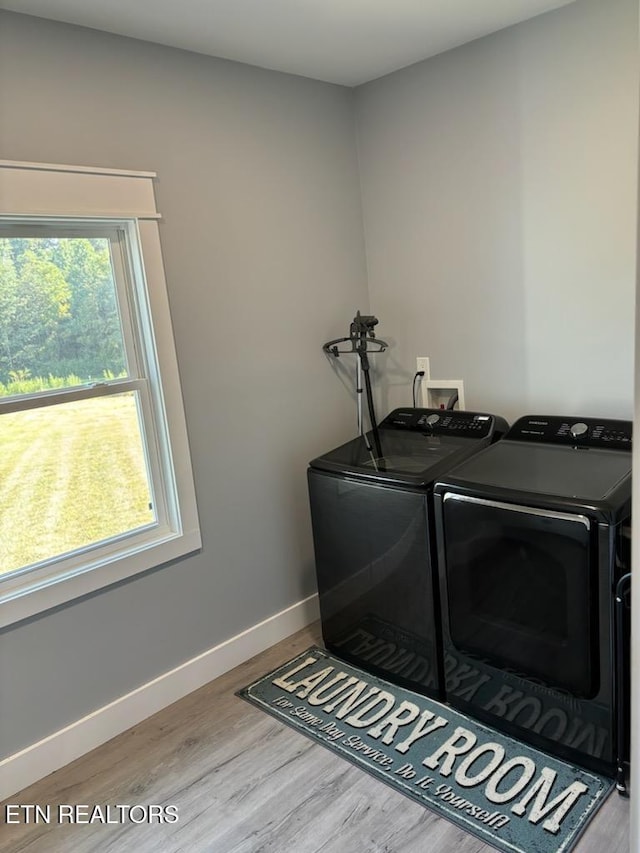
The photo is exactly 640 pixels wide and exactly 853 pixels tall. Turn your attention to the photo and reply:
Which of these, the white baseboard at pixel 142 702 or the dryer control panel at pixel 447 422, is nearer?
the white baseboard at pixel 142 702

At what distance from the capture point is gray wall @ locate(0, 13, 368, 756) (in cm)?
206

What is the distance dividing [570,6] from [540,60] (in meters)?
0.18

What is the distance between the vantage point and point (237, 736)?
7.43ft

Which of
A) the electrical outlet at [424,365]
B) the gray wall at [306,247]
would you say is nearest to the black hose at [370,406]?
the gray wall at [306,247]

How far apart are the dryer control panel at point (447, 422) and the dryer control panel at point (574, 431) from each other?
0.27 ft

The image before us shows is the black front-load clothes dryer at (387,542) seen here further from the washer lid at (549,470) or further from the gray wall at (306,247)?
Answer: the gray wall at (306,247)

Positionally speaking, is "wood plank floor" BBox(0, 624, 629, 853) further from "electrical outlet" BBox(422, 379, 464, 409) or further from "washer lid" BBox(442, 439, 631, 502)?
"electrical outlet" BBox(422, 379, 464, 409)

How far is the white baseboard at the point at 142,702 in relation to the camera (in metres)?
2.09

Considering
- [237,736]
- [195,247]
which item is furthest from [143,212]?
[237,736]

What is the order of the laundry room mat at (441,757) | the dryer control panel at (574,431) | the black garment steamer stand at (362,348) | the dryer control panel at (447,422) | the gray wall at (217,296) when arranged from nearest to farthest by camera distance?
the laundry room mat at (441,757), the gray wall at (217,296), the dryer control panel at (574,431), the dryer control panel at (447,422), the black garment steamer stand at (362,348)

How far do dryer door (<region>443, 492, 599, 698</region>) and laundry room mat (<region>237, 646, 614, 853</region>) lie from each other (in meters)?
0.27

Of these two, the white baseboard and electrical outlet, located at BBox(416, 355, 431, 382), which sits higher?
electrical outlet, located at BBox(416, 355, 431, 382)

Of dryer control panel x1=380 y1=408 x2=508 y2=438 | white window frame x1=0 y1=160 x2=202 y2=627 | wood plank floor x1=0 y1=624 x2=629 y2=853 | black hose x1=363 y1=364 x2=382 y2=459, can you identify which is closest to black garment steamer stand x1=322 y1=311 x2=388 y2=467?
black hose x1=363 y1=364 x2=382 y2=459

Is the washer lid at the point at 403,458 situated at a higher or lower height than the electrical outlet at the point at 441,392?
lower
